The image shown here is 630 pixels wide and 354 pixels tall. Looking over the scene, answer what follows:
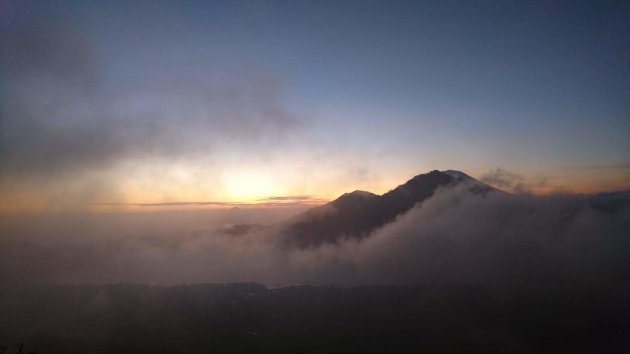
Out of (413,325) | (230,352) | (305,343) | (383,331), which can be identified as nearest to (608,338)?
(413,325)

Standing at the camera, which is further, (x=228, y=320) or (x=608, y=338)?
(x=228, y=320)

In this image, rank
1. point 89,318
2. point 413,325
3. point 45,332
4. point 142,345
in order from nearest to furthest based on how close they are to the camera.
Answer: point 142,345, point 45,332, point 413,325, point 89,318

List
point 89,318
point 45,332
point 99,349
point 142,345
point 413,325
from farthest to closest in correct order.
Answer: point 89,318 < point 413,325 < point 45,332 < point 142,345 < point 99,349

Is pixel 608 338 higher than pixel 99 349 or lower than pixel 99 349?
lower

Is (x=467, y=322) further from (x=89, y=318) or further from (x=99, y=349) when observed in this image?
(x=89, y=318)

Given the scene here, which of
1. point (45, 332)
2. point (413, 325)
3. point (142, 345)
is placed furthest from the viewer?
point (413, 325)

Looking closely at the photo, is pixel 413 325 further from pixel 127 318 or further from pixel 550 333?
pixel 127 318

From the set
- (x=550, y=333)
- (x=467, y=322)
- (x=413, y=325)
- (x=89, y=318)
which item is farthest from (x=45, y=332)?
(x=550, y=333)

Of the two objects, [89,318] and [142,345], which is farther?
[89,318]

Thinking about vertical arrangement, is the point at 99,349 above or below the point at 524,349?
above
